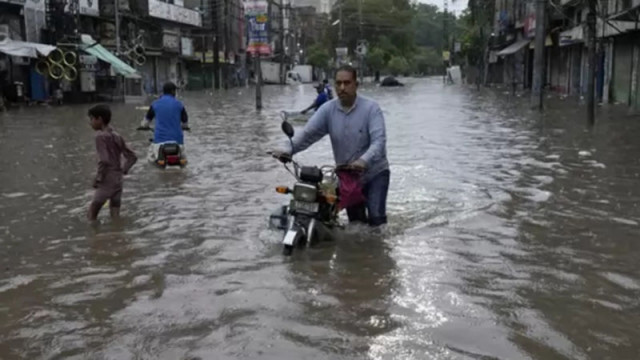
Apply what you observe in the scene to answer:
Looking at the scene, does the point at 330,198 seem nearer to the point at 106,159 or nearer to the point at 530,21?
the point at 106,159

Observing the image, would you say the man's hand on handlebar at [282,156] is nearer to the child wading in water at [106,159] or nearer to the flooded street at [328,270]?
the flooded street at [328,270]

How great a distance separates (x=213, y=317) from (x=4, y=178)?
7756mm

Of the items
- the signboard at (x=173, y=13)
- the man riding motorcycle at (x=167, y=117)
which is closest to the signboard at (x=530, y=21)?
the signboard at (x=173, y=13)

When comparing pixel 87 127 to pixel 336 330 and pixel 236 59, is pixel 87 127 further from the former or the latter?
pixel 236 59

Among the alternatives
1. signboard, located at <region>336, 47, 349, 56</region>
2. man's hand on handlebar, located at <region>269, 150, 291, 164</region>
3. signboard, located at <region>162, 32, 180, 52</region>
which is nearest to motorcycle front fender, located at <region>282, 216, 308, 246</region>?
man's hand on handlebar, located at <region>269, 150, 291, 164</region>

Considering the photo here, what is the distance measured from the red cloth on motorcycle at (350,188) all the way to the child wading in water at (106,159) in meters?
2.64

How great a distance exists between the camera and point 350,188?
6.73m

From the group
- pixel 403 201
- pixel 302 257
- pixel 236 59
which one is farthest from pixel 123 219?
pixel 236 59

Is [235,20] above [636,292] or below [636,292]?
above

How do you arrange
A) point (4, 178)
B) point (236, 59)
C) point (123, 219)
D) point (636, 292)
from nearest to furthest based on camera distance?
point (636, 292), point (123, 219), point (4, 178), point (236, 59)

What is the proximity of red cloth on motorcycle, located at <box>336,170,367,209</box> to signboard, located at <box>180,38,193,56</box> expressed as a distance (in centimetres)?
5243

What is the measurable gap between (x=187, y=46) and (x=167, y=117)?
49296 millimetres

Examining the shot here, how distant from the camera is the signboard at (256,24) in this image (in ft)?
92.8

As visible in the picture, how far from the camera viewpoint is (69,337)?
467cm
